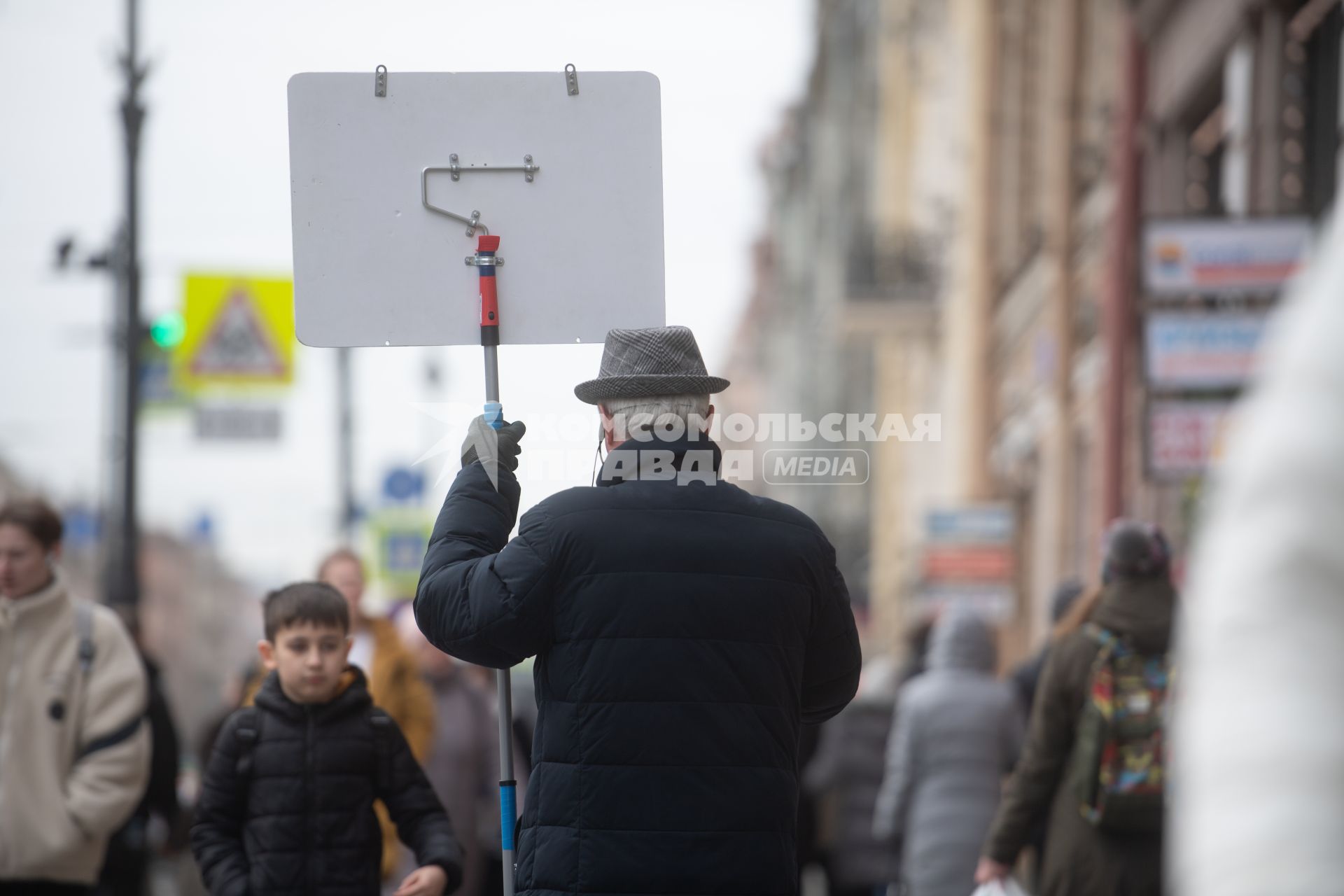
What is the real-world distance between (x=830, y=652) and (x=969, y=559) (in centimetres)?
1784

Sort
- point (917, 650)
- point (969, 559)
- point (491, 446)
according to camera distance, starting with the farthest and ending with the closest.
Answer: point (969, 559) < point (917, 650) < point (491, 446)

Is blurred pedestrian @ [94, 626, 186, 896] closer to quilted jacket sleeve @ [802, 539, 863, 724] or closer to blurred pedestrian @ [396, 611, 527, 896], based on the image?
blurred pedestrian @ [396, 611, 527, 896]

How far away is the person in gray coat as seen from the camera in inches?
344

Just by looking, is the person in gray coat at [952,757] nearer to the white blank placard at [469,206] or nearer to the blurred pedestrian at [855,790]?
the blurred pedestrian at [855,790]

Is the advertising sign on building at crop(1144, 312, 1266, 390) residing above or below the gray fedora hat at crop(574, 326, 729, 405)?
above

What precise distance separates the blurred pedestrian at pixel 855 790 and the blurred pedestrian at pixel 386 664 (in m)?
3.37

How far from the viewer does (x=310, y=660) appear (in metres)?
5.25

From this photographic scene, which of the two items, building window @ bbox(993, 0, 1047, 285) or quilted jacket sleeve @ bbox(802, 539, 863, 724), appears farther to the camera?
building window @ bbox(993, 0, 1047, 285)

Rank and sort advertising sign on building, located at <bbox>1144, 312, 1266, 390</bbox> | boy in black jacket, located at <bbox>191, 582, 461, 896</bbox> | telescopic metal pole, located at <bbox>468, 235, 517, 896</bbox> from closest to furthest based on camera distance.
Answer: telescopic metal pole, located at <bbox>468, 235, 517, 896</bbox> → boy in black jacket, located at <bbox>191, 582, 461, 896</bbox> → advertising sign on building, located at <bbox>1144, 312, 1266, 390</bbox>

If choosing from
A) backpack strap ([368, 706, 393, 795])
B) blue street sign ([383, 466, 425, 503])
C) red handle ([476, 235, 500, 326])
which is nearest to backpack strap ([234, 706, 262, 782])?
backpack strap ([368, 706, 393, 795])

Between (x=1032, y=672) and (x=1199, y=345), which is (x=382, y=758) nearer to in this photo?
(x=1032, y=672)

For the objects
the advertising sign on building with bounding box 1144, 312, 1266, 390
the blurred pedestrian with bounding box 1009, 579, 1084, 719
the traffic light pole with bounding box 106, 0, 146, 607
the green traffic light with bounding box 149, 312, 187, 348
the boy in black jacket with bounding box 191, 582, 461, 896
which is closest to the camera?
the boy in black jacket with bounding box 191, 582, 461, 896

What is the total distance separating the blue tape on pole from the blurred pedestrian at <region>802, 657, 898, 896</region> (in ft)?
19.2

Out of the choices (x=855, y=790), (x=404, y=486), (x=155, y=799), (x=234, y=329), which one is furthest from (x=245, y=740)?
(x=404, y=486)
